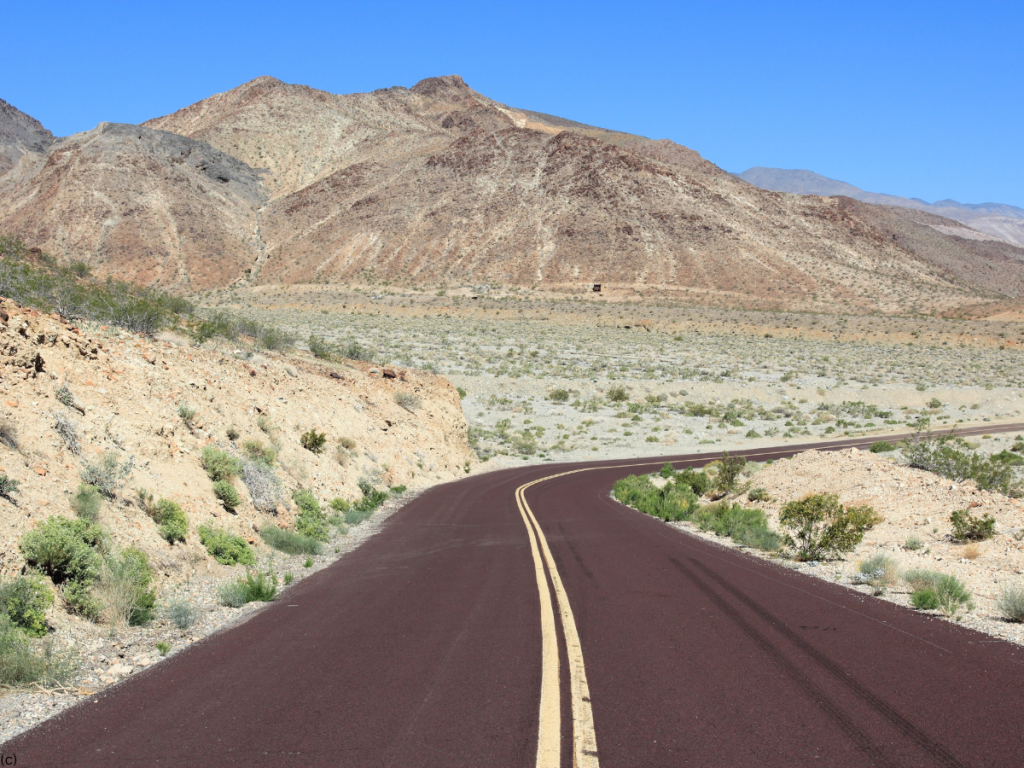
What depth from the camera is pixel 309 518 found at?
1242 centimetres

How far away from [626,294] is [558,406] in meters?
49.3

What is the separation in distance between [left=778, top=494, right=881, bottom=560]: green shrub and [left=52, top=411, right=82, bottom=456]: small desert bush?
10.2 metres

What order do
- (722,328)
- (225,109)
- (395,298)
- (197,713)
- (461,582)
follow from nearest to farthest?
(197,713) < (461,582) < (722,328) < (395,298) < (225,109)

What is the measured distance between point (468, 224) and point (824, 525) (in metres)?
95.2

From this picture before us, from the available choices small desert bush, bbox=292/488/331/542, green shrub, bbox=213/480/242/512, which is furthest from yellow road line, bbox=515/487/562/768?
small desert bush, bbox=292/488/331/542

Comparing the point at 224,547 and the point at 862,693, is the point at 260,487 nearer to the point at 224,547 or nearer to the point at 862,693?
the point at 224,547

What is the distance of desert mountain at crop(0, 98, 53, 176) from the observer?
134875mm

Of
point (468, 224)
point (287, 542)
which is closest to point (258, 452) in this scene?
point (287, 542)

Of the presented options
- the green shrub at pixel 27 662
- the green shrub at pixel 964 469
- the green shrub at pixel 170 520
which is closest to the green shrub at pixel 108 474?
the green shrub at pixel 170 520

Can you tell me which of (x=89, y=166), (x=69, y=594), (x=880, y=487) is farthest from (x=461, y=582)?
(x=89, y=166)

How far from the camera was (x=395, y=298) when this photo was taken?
280 ft

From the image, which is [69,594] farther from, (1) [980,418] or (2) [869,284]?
(2) [869,284]

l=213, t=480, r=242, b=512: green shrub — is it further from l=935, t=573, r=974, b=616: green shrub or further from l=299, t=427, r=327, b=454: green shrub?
l=935, t=573, r=974, b=616: green shrub

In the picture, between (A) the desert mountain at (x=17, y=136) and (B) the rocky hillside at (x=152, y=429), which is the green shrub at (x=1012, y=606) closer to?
(B) the rocky hillside at (x=152, y=429)
